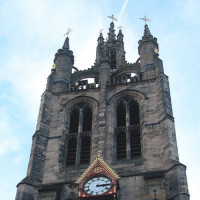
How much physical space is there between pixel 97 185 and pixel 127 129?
20.7 ft

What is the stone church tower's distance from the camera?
76.7ft

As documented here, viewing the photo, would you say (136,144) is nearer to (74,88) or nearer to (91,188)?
(91,188)

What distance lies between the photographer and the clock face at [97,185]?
73.1ft

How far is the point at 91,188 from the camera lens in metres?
22.5

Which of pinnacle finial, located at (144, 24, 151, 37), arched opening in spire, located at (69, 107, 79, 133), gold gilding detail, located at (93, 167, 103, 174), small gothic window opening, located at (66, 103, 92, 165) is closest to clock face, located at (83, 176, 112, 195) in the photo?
gold gilding detail, located at (93, 167, 103, 174)

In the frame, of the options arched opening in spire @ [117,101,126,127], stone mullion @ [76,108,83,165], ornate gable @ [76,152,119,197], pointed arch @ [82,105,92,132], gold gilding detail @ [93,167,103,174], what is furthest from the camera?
pointed arch @ [82,105,92,132]

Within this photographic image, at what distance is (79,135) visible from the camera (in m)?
28.7

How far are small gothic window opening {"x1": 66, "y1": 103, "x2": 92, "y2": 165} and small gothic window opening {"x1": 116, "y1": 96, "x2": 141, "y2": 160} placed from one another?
1.76m

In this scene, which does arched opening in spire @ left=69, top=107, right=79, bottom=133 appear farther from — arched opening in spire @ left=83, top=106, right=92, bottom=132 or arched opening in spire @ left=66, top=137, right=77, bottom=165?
arched opening in spire @ left=66, top=137, right=77, bottom=165

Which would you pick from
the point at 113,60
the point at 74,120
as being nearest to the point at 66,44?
the point at 113,60

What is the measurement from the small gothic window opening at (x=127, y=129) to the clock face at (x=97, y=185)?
12.0 ft

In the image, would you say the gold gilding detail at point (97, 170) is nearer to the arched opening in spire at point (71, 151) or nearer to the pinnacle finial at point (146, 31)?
the arched opening in spire at point (71, 151)

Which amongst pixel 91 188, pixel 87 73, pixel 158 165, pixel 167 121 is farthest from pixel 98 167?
pixel 87 73

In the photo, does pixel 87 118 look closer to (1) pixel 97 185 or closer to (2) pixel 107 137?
(2) pixel 107 137
